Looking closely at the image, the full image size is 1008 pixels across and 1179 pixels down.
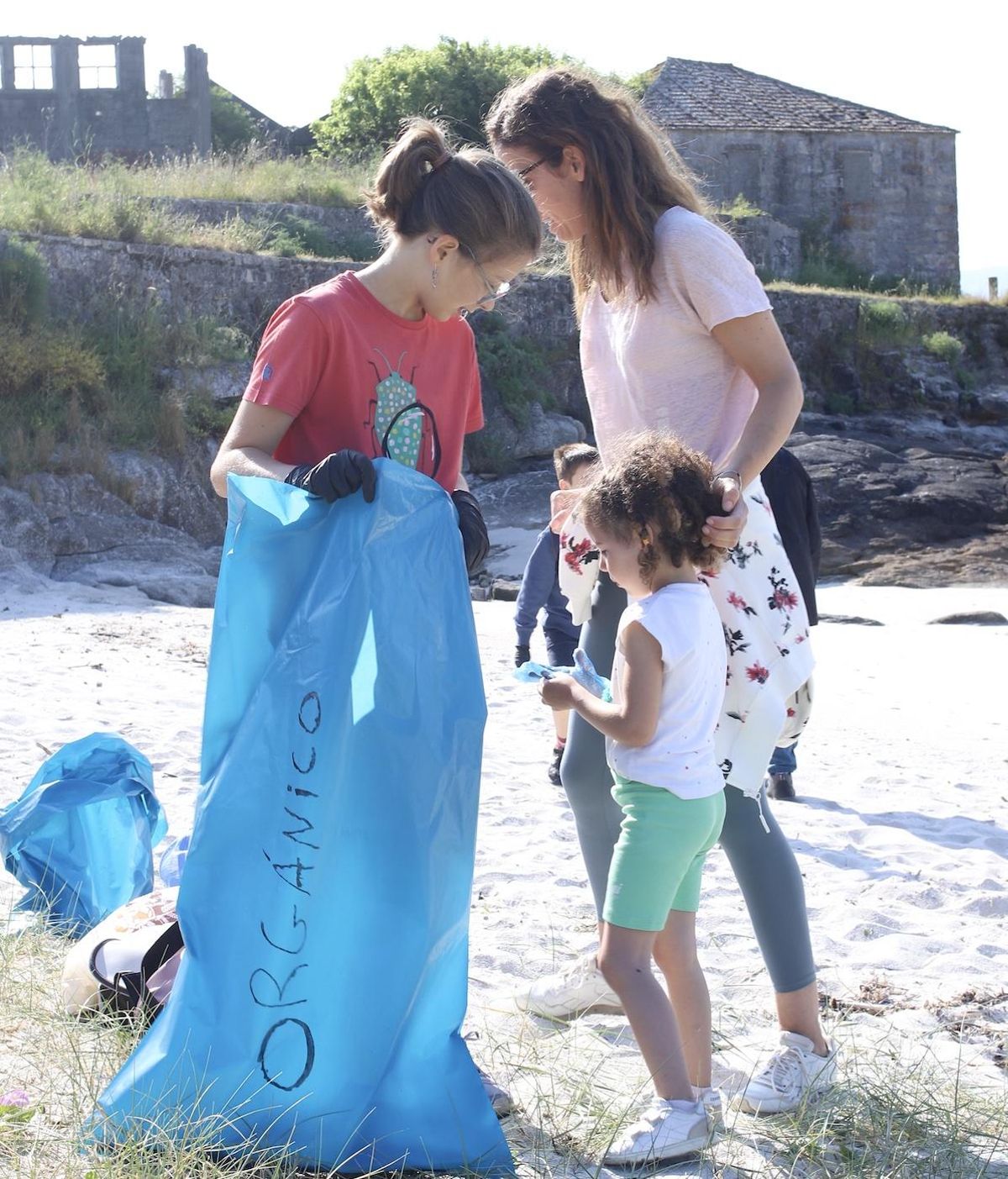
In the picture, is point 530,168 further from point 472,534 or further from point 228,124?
point 228,124

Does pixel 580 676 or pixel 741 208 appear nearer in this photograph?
pixel 580 676

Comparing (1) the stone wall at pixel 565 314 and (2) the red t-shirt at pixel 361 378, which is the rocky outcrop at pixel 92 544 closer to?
(1) the stone wall at pixel 565 314

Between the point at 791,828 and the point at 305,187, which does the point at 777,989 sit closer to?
the point at 791,828

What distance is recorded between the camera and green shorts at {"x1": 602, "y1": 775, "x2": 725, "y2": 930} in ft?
6.93

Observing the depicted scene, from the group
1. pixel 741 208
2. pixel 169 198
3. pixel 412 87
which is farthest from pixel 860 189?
pixel 169 198

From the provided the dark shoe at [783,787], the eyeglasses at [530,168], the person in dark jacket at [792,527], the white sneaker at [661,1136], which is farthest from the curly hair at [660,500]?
the dark shoe at [783,787]

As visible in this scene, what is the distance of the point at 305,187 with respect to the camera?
20.1 m

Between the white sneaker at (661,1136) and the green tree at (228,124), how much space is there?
110 ft

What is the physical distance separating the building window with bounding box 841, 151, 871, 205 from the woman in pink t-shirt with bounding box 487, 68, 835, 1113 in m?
28.9

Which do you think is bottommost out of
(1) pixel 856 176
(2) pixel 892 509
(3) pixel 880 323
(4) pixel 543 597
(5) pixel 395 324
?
(2) pixel 892 509

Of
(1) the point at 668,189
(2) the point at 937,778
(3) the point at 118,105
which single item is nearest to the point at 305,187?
(3) the point at 118,105

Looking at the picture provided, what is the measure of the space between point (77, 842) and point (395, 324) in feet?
5.29

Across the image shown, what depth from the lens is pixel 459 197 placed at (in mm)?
2219

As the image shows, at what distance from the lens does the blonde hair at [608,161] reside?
2.36 m
